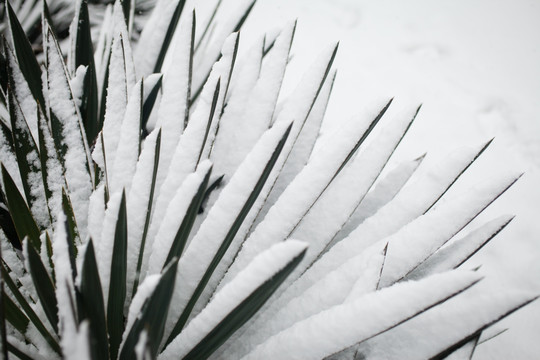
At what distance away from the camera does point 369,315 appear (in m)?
0.33

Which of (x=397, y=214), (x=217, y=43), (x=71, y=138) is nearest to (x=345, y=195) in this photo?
(x=397, y=214)

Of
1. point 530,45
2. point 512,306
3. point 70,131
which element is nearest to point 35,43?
point 70,131

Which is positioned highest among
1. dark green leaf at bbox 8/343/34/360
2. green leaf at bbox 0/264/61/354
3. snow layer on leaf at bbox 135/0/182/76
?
snow layer on leaf at bbox 135/0/182/76

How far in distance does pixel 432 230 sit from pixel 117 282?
1.24 ft

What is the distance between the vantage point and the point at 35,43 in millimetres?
1113

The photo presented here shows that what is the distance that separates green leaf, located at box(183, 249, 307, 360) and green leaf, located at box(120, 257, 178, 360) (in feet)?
0.19

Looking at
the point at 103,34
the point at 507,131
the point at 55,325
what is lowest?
the point at 55,325

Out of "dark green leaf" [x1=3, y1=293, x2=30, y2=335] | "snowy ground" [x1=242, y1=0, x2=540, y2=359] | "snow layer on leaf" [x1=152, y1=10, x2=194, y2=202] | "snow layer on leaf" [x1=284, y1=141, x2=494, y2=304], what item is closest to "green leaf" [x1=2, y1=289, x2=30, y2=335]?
"dark green leaf" [x1=3, y1=293, x2=30, y2=335]

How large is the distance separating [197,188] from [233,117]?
0.26 m

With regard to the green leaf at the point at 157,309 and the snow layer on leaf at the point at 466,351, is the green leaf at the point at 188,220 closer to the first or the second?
the green leaf at the point at 157,309

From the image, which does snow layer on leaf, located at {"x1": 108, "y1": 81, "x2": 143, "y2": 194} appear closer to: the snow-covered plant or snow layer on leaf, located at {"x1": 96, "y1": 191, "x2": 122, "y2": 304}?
the snow-covered plant

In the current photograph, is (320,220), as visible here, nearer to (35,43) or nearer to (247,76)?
(247,76)

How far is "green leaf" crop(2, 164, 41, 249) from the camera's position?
0.44 meters

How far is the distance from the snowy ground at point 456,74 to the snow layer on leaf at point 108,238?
140cm
